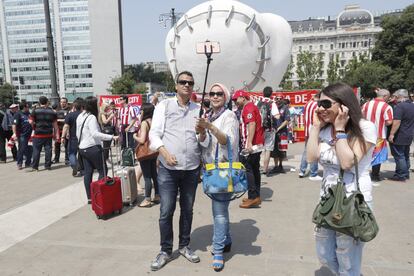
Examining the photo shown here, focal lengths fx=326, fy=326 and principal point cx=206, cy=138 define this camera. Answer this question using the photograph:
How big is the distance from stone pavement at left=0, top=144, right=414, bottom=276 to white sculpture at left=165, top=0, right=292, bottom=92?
9.10m

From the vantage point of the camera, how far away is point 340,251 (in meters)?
2.16

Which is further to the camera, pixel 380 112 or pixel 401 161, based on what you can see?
pixel 401 161

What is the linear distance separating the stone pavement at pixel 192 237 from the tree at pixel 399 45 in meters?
35.9

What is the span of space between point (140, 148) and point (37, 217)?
1816 millimetres

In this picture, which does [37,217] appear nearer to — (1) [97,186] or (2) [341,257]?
(1) [97,186]

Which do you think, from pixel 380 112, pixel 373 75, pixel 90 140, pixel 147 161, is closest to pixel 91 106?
pixel 90 140

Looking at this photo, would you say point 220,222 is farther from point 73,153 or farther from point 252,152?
point 73,153

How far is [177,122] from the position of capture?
3084 mm

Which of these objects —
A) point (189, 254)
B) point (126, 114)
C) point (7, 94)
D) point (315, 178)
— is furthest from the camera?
point (7, 94)

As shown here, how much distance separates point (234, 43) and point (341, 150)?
1233 cm

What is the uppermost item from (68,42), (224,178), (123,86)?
(68,42)

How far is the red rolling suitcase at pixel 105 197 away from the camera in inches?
177

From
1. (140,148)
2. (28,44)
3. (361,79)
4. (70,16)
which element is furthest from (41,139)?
(28,44)

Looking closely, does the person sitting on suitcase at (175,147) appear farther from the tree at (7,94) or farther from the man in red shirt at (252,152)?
the tree at (7,94)
